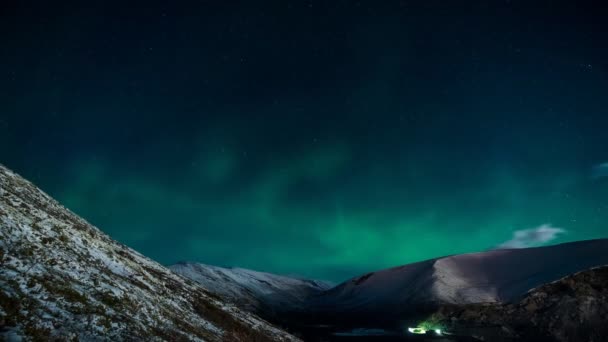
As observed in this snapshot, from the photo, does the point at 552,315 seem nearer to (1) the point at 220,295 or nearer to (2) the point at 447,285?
(2) the point at 447,285

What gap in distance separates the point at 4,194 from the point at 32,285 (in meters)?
16.3

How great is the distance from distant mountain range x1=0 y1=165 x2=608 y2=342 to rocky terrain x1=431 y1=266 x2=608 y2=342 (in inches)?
11.0

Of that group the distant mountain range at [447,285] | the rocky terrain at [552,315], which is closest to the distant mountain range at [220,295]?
the rocky terrain at [552,315]

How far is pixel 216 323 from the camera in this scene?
34188mm

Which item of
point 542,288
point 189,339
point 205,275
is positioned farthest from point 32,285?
point 205,275

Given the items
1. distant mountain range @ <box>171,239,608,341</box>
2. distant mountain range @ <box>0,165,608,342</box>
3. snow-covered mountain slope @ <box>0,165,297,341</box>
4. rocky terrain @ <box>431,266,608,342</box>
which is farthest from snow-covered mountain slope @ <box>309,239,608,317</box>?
snow-covered mountain slope @ <box>0,165,297,341</box>

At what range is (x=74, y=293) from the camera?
19391 mm

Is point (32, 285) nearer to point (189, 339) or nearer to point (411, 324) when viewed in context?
point (189, 339)

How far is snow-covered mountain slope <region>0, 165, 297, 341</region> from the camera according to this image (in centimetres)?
1555

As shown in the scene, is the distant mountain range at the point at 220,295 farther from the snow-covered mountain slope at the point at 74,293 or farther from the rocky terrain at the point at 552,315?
the rocky terrain at the point at 552,315

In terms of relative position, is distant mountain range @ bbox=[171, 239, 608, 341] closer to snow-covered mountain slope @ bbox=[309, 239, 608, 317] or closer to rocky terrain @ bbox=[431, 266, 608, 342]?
snow-covered mountain slope @ bbox=[309, 239, 608, 317]

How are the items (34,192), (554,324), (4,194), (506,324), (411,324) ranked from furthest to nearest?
(411,324)
(506,324)
(554,324)
(34,192)
(4,194)

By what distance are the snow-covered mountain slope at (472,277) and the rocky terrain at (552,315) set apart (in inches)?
194

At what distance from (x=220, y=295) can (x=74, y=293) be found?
54398mm
